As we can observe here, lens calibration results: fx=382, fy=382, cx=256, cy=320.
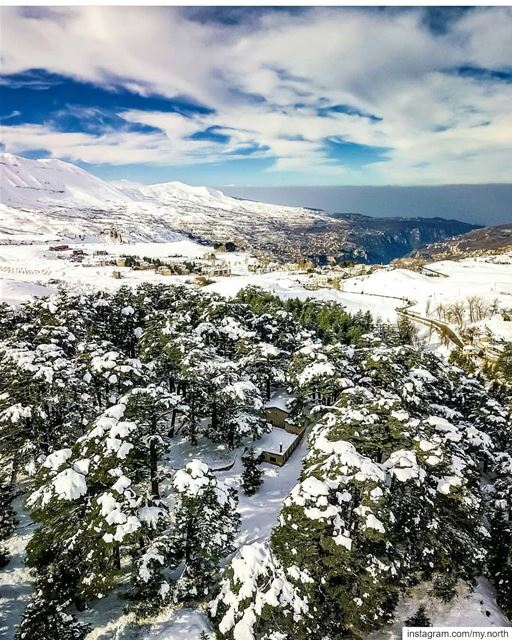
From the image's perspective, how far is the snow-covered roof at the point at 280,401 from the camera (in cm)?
2724

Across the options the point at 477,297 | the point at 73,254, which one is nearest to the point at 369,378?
the point at 477,297

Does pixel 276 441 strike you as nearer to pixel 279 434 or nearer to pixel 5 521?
pixel 279 434

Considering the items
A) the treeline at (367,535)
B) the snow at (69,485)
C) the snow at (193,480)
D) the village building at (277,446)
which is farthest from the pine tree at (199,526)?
the village building at (277,446)

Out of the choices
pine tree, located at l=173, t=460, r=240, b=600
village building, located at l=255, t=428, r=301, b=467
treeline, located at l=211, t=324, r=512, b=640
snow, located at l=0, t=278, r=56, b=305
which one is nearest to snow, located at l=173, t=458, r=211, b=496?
pine tree, located at l=173, t=460, r=240, b=600

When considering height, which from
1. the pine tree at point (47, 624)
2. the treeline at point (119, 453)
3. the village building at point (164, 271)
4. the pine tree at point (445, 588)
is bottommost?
the pine tree at point (445, 588)

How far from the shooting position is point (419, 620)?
571 inches

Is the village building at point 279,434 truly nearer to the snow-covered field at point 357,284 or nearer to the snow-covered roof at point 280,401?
the snow-covered roof at point 280,401

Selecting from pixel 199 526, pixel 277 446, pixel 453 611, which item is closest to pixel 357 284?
pixel 277 446

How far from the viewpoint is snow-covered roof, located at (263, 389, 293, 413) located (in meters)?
27.2

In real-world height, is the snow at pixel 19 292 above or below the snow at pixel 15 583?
above

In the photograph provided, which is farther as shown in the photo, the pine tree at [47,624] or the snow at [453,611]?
the snow at [453,611]

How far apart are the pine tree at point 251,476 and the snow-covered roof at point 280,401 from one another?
185 inches

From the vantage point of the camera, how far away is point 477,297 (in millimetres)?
67188

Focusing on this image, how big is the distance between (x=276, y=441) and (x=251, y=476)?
14.0 feet
